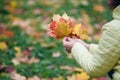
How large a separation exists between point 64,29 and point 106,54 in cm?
57

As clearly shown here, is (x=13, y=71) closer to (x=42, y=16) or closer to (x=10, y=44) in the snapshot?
(x=10, y=44)

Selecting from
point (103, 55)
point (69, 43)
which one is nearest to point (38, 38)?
point (69, 43)

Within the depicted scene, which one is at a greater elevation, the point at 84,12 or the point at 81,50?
the point at 84,12

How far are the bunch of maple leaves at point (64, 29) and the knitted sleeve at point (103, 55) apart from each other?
0.80ft

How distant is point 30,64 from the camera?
498 cm

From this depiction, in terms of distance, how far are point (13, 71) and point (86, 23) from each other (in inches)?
84.2

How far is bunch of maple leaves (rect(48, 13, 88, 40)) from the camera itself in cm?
368

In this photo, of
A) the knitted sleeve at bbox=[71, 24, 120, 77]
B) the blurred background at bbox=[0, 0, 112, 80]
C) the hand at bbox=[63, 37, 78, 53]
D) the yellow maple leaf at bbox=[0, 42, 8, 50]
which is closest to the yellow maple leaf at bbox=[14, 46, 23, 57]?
the blurred background at bbox=[0, 0, 112, 80]

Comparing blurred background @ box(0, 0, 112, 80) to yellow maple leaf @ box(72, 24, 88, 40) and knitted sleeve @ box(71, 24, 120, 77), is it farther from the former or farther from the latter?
knitted sleeve @ box(71, 24, 120, 77)

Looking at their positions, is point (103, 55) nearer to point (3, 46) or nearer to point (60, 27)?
point (60, 27)

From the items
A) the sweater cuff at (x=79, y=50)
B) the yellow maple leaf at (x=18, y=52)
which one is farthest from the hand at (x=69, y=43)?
the yellow maple leaf at (x=18, y=52)

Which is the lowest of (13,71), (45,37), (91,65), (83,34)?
(91,65)

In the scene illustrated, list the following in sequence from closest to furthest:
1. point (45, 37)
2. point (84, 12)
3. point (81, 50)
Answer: point (81, 50)
point (45, 37)
point (84, 12)

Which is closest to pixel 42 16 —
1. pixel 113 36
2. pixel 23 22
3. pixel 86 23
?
pixel 23 22
